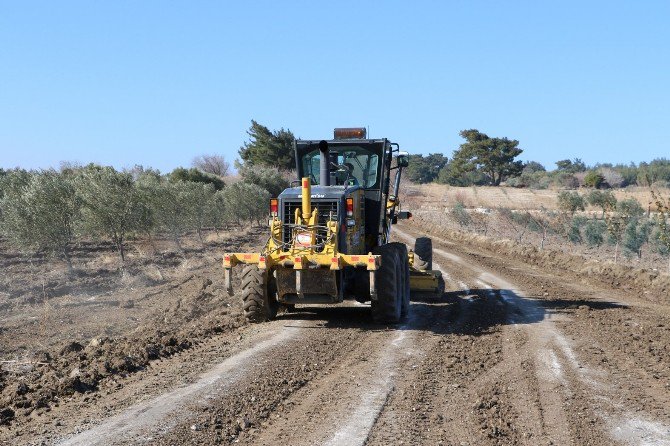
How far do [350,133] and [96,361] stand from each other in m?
6.12

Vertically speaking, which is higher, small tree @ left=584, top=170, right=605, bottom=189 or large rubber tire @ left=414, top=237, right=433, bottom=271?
small tree @ left=584, top=170, right=605, bottom=189

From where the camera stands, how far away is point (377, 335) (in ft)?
36.6

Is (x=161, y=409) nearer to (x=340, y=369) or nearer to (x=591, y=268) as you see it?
(x=340, y=369)

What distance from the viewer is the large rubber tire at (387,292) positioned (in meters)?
11.6

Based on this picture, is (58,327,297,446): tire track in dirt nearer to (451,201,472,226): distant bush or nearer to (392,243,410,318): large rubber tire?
(392,243,410,318): large rubber tire

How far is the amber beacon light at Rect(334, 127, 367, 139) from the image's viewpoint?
506 inches

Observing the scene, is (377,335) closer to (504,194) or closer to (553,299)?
(553,299)

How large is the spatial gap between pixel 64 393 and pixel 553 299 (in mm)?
11014

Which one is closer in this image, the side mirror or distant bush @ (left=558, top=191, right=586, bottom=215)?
the side mirror

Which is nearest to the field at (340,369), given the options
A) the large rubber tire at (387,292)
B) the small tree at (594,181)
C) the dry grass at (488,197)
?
the large rubber tire at (387,292)

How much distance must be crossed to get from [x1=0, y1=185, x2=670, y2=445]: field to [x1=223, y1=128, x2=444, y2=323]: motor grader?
Answer: 0.55 meters

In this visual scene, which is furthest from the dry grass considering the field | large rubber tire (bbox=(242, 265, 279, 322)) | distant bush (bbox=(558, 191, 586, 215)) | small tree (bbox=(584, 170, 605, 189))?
large rubber tire (bbox=(242, 265, 279, 322))

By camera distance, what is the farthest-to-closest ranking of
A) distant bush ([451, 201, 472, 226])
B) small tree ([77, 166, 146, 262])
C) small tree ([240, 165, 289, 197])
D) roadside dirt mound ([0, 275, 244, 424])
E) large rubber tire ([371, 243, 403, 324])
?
small tree ([240, 165, 289, 197]) → distant bush ([451, 201, 472, 226]) → small tree ([77, 166, 146, 262]) → large rubber tire ([371, 243, 403, 324]) → roadside dirt mound ([0, 275, 244, 424])

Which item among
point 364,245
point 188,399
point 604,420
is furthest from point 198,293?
point 604,420
